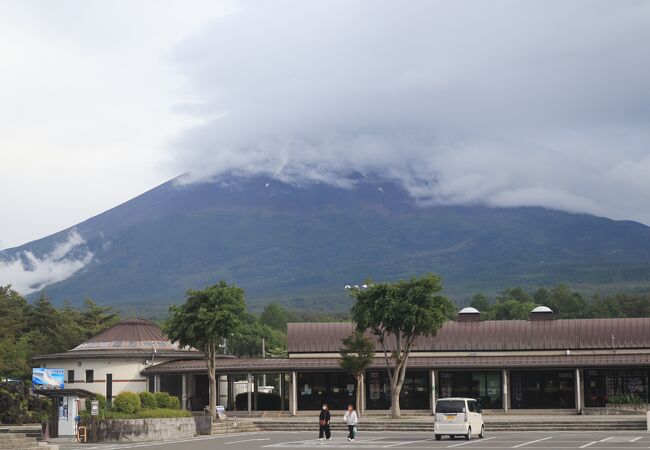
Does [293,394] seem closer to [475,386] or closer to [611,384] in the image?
[475,386]

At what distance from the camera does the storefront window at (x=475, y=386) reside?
222 ft

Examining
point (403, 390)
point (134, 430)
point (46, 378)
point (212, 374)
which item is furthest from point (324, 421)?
point (403, 390)

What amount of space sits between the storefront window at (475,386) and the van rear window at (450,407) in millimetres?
24370

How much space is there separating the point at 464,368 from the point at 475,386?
9.46ft

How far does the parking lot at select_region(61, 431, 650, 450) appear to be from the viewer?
3897 cm

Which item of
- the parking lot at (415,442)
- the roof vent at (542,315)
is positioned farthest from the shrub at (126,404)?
the roof vent at (542,315)

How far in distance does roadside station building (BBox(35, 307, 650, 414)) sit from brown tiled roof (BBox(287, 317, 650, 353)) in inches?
2.5

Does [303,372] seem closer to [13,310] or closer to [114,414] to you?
[114,414]

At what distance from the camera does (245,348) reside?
5502 inches

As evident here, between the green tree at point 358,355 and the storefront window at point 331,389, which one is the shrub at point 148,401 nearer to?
the green tree at point 358,355

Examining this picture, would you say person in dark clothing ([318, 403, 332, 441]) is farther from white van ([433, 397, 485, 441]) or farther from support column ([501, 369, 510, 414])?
support column ([501, 369, 510, 414])

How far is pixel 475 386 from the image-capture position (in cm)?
6794

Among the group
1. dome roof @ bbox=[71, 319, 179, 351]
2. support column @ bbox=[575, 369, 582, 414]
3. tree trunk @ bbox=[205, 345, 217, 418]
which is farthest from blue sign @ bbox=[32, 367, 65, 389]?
support column @ bbox=[575, 369, 582, 414]

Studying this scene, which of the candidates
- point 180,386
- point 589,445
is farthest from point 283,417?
point 589,445
